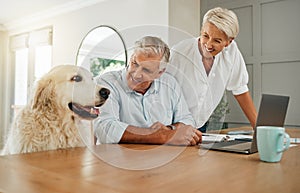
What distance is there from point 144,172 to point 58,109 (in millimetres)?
525

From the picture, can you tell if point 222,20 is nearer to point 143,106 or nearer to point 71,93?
point 143,106

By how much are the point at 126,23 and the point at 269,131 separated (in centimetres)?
285

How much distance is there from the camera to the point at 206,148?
3.29 feet

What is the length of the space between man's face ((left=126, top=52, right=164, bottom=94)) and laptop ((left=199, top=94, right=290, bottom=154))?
303 mm

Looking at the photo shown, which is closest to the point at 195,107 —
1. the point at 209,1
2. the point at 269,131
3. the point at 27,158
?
the point at 269,131

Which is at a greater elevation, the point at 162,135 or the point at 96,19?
the point at 96,19

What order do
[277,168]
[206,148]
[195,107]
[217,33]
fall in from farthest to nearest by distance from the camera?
[217,33] < [195,107] < [206,148] < [277,168]

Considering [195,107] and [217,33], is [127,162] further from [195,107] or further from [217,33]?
[217,33]

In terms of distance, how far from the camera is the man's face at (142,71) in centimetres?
109

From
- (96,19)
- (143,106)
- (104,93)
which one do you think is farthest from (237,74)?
(96,19)

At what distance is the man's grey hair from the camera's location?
1087mm

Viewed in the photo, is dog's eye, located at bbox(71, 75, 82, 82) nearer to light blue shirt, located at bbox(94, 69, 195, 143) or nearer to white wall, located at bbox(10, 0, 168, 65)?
light blue shirt, located at bbox(94, 69, 195, 143)

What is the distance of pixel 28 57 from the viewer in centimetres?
524

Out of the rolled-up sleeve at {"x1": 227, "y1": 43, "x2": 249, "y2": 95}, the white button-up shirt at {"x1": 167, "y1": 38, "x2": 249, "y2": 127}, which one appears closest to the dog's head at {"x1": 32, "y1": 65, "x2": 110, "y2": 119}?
the white button-up shirt at {"x1": 167, "y1": 38, "x2": 249, "y2": 127}
